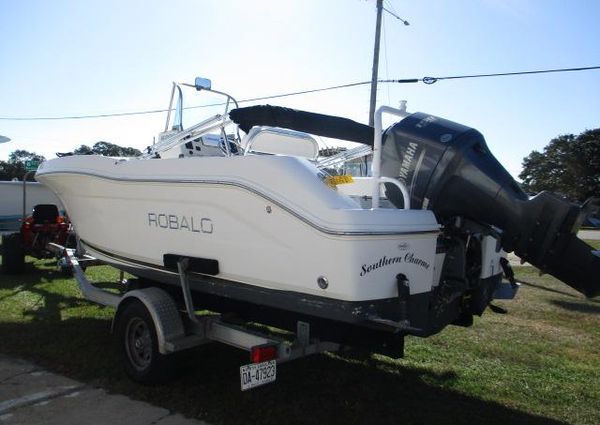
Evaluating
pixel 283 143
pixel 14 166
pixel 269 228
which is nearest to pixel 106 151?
pixel 283 143

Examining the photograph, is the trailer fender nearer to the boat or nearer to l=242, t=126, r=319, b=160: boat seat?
the boat

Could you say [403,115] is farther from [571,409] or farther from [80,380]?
[80,380]

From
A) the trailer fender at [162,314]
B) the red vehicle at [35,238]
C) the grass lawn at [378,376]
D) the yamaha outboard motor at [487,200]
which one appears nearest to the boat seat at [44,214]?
the red vehicle at [35,238]

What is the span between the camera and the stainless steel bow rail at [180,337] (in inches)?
133

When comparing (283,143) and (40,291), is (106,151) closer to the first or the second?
(40,291)

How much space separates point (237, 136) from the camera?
5.12 meters

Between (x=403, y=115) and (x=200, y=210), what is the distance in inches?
63.3

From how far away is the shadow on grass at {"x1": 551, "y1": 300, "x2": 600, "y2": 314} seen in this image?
→ 24.6 feet

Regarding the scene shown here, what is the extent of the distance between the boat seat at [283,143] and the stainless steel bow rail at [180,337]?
57.7 inches

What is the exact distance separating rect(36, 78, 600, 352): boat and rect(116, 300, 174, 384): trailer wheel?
35 cm

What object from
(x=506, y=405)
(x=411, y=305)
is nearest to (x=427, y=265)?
(x=411, y=305)

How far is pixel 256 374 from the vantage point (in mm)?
3273

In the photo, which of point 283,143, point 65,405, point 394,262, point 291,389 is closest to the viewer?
point 394,262

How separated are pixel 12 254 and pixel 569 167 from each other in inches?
2385
